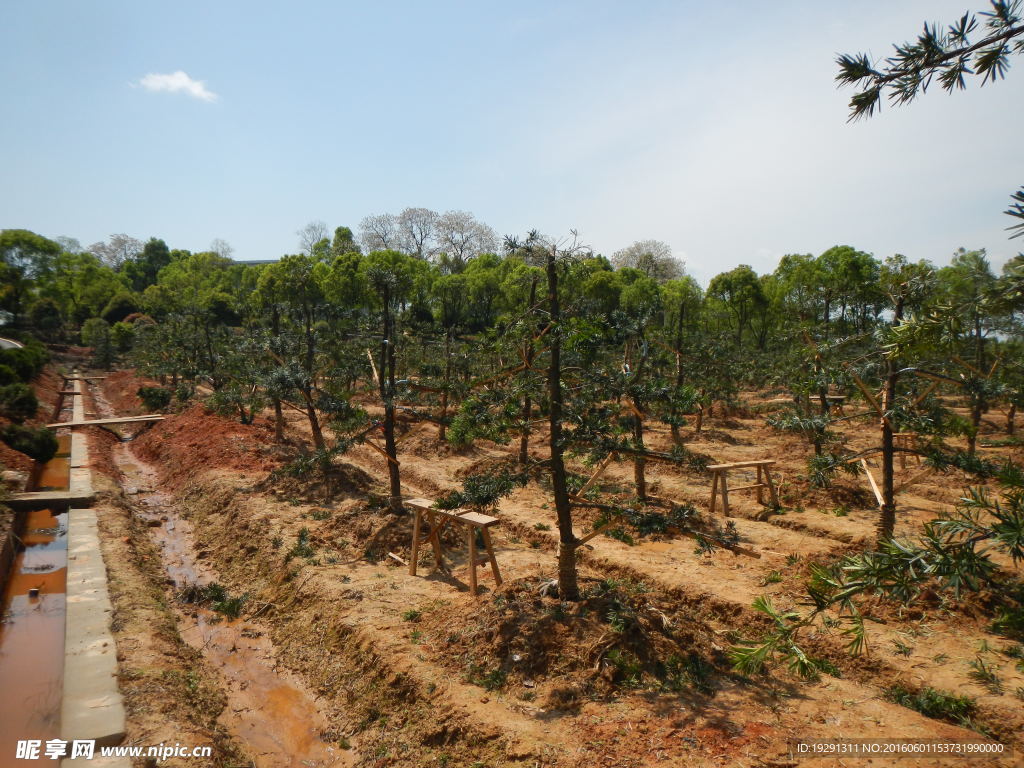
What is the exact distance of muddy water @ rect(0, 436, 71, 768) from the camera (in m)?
7.33

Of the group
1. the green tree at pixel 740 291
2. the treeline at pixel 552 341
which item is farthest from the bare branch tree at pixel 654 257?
the green tree at pixel 740 291

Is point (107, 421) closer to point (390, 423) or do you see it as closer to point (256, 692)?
point (390, 423)

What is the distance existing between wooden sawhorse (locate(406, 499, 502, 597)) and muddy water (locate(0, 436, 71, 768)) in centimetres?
548

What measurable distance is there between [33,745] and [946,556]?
9.35 meters

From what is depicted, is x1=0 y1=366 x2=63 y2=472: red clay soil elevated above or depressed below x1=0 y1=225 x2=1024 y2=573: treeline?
below

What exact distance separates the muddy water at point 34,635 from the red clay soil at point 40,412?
13.0 ft

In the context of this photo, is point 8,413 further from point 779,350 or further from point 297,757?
point 779,350

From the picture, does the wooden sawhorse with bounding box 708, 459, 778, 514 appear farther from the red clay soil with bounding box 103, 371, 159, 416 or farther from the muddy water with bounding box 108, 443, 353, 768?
the red clay soil with bounding box 103, 371, 159, 416

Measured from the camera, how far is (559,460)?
25.9 feet

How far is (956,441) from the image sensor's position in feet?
67.9

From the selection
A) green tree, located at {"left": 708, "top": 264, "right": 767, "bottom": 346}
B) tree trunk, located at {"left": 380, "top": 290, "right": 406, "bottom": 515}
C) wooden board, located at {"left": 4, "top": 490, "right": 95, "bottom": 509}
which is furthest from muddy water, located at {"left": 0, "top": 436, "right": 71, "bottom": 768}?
green tree, located at {"left": 708, "top": 264, "right": 767, "bottom": 346}

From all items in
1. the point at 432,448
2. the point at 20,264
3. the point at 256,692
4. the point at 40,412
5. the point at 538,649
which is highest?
the point at 20,264

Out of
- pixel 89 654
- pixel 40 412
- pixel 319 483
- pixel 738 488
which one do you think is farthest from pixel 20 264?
pixel 738 488

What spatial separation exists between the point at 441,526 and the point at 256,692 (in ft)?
13.2
